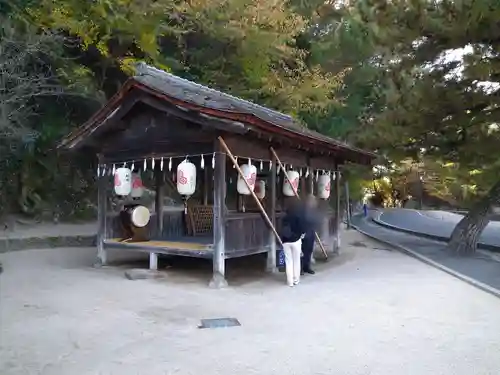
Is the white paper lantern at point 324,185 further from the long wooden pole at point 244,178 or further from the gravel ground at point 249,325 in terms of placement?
the gravel ground at point 249,325

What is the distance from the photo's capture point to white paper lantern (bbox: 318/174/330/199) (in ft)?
42.7

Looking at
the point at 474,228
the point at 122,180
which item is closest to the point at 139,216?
the point at 122,180

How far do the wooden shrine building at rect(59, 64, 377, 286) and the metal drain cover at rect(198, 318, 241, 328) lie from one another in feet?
7.75

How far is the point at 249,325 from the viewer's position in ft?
21.2

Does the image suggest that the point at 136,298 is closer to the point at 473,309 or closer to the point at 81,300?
the point at 81,300

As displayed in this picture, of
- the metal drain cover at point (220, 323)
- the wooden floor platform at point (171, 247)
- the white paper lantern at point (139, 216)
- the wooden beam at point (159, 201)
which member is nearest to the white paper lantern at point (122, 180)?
the white paper lantern at point (139, 216)

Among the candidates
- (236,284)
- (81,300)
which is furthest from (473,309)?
(81,300)

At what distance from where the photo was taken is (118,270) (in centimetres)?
1080

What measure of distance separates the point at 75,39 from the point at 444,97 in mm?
10203

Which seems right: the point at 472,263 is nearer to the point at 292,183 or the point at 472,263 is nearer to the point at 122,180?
the point at 292,183

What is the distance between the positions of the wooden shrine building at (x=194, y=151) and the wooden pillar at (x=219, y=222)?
0.02 meters

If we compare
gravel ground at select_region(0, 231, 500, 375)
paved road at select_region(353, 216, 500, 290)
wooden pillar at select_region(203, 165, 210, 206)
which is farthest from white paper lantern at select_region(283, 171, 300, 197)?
paved road at select_region(353, 216, 500, 290)

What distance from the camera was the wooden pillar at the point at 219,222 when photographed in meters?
9.11

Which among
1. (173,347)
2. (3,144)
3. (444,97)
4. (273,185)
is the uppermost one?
(444,97)
